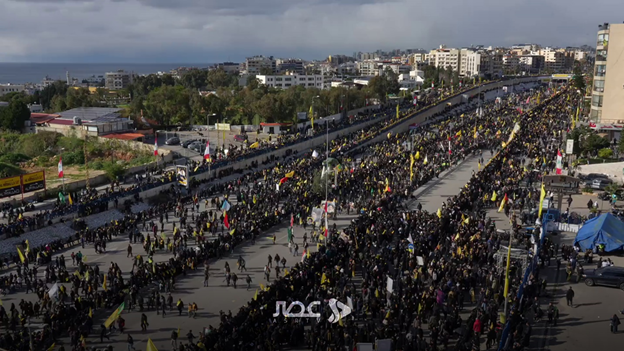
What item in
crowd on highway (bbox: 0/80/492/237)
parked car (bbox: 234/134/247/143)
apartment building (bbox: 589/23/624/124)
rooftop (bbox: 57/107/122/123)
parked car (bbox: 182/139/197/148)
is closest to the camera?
crowd on highway (bbox: 0/80/492/237)

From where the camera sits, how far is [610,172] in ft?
119

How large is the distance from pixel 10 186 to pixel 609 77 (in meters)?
50.0

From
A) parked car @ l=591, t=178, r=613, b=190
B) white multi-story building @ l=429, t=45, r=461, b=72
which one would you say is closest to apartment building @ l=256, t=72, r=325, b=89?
white multi-story building @ l=429, t=45, r=461, b=72

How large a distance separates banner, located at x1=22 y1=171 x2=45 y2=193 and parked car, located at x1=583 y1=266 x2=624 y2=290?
2844 centimetres

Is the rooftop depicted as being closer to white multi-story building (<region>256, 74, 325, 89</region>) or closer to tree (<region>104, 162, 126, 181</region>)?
tree (<region>104, 162, 126, 181</region>)

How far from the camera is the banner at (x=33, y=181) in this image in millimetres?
30453

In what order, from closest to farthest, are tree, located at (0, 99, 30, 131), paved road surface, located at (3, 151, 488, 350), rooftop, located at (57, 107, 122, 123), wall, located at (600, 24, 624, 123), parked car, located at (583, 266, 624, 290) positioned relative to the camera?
paved road surface, located at (3, 151, 488, 350)
parked car, located at (583, 266, 624, 290)
wall, located at (600, 24, 624, 123)
rooftop, located at (57, 107, 122, 123)
tree, located at (0, 99, 30, 131)

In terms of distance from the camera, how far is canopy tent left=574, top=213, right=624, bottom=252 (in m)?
22.4

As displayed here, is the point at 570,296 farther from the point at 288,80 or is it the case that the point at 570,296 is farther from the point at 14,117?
the point at 288,80

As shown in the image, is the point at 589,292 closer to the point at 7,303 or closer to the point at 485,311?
the point at 485,311

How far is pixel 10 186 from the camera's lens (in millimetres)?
29781

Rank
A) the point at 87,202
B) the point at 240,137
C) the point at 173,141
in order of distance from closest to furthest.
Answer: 1. the point at 87,202
2. the point at 173,141
3. the point at 240,137

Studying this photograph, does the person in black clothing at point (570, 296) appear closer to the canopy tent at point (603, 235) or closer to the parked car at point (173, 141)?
the canopy tent at point (603, 235)

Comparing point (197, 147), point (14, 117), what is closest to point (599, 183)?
point (197, 147)
